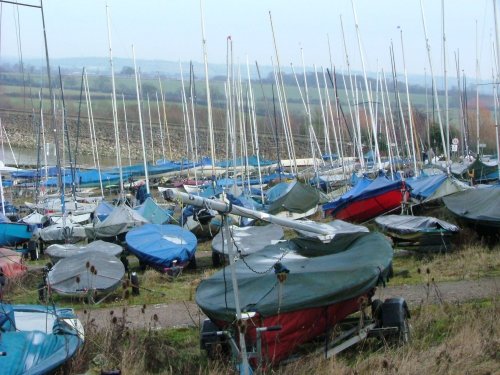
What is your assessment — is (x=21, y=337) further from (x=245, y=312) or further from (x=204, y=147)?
(x=204, y=147)

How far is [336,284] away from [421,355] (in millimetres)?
1214

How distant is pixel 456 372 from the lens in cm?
921

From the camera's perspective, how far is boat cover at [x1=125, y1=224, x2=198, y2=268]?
20312 mm

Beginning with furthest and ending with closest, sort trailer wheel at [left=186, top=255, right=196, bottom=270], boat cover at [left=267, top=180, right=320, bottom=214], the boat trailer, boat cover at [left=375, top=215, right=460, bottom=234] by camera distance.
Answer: boat cover at [left=267, top=180, right=320, bottom=214] < trailer wheel at [left=186, top=255, right=196, bottom=270] < boat cover at [left=375, top=215, right=460, bottom=234] < the boat trailer

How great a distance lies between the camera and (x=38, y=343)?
30.8 ft

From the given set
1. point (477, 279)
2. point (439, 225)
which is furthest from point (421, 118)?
point (477, 279)

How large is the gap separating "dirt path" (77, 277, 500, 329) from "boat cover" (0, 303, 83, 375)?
78.3 inches

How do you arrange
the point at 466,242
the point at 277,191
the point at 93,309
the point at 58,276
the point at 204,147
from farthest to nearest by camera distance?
the point at 204,147, the point at 277,191, the point at 466,242, the point at 58,276, the point at 93,309

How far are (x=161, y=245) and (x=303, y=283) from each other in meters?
11.1

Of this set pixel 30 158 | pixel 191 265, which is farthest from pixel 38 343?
pixel 30 158

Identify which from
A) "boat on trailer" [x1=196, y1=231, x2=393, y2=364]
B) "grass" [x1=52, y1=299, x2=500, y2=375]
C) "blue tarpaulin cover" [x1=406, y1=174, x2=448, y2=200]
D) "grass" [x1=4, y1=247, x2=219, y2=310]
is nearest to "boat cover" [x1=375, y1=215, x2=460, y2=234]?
"grass" [x1=4, y1=247, x2=219, y2=310]

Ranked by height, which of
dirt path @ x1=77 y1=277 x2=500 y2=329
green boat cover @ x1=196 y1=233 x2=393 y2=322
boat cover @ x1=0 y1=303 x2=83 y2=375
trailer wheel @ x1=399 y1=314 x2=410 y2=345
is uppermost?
green boat cover @ x1=196 y1=233 x2=393 y2=322

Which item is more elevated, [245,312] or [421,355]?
[245,312]

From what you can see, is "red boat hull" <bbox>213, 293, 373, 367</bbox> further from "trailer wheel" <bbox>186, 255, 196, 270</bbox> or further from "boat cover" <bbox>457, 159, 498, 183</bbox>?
"boat cover" <bbox>457, 159, 498, 183</bbox>
